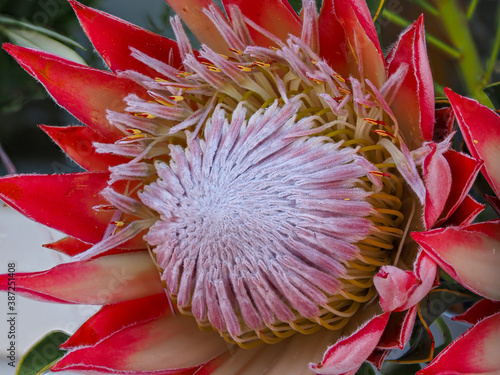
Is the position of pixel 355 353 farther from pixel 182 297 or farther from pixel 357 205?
pixel 182 297

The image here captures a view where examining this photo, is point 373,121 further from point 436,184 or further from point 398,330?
point 398,330

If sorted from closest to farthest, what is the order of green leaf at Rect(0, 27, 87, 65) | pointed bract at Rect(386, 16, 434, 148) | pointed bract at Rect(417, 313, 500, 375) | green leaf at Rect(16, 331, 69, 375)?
pointed bract at Rect(417, 313, 500, 375) < pointed bract at Rect(386, 16, 434, 148) < green leaf at Rect(16, 331, 69, 375) < green leaf at Rect(0, 27, 87, 65)

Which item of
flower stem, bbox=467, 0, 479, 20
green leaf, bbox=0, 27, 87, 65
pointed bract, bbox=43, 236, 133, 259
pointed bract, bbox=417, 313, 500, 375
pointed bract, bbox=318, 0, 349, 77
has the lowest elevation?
pointed bract, bbox=417, 313, 500, 375

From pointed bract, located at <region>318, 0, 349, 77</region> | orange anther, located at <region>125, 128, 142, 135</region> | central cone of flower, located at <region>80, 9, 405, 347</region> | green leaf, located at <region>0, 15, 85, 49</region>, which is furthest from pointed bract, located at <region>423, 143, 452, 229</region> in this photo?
green leaf, located at <region>0, 15, 85, 49</region>

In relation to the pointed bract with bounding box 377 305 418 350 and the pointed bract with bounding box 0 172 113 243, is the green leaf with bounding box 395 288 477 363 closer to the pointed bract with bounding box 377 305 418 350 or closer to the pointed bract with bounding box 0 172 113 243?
the pointed bract with bounding box 377 305 418 350

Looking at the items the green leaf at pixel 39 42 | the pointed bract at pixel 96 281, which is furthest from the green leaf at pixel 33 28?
the pointed bract at pixel 96 281

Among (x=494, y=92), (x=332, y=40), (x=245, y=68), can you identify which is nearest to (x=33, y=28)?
(x=245, y=68)

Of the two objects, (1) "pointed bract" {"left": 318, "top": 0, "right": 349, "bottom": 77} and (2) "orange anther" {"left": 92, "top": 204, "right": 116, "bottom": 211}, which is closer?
(1) "pointed bract" {"left": 318, "top": 0, "right": 349, "bottom": 77}

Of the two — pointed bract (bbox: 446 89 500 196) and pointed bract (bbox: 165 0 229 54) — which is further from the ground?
pointed bract (bbox: 165 0 229 54)
